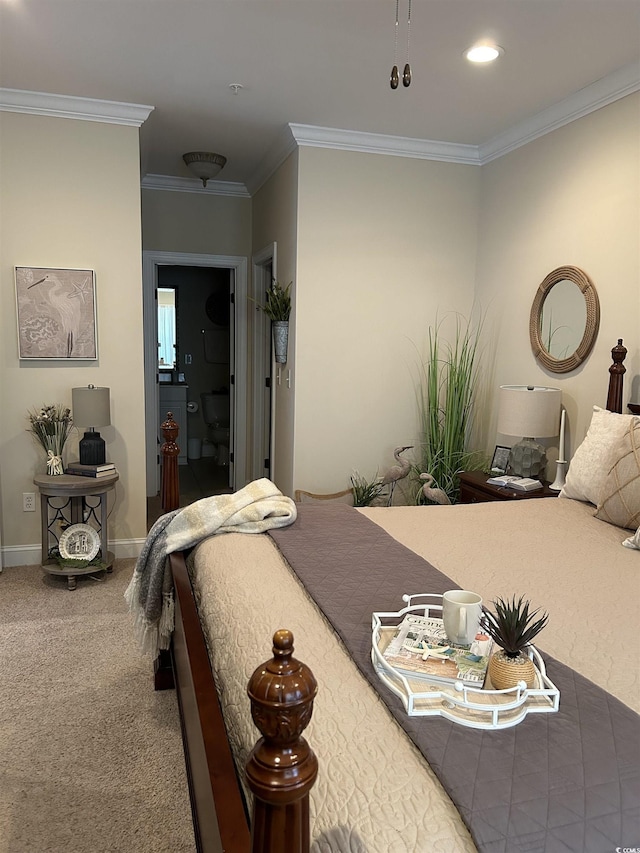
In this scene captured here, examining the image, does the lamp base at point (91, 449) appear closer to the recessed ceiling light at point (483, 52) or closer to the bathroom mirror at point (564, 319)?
the bathroom mirror at point (564, 319)

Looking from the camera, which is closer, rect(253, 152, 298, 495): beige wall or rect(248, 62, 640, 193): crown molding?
rect(248, 62, 640, 193): crown molding

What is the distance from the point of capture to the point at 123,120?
3.74 metres

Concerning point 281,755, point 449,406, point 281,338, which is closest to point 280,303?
point 281,338

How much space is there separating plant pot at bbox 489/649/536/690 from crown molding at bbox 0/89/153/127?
3.61 meters

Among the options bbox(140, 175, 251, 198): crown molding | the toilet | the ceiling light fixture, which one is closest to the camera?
the ceiling light fixture

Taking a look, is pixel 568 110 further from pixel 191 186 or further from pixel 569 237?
pixel 191 186

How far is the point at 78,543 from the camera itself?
12.1ft

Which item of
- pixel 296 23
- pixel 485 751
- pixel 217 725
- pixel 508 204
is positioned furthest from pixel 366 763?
pixel 508 204

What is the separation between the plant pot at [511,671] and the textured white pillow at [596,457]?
152cm

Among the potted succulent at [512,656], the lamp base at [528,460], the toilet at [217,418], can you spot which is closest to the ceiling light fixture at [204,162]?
the lamp base at [528,460]

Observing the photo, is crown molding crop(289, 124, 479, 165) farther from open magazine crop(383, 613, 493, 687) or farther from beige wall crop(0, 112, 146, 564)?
open magazine crop(383, 613, 493, 687)

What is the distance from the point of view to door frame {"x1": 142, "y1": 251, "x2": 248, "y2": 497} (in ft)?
17.5

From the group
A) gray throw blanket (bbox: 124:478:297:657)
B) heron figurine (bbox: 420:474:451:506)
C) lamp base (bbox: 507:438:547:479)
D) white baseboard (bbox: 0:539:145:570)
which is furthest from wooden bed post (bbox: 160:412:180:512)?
lamp base (bbox: 507:438:547:479)

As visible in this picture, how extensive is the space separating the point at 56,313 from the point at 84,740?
241 centimetres
